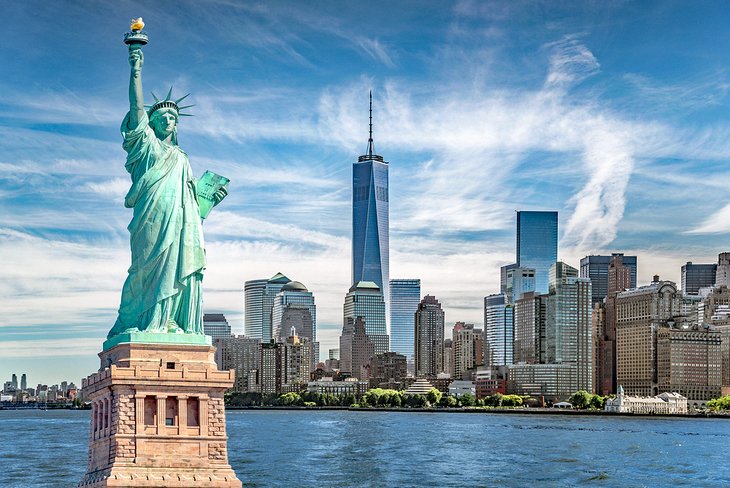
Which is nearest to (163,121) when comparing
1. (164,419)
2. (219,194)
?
(219,194)

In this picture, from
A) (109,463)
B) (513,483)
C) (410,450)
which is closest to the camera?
(109,463)

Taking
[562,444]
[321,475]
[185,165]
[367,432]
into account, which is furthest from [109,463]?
[367,432]

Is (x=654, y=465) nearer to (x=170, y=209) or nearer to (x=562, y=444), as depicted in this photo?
(x=562, y=444)

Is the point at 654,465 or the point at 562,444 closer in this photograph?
the point at 654,465

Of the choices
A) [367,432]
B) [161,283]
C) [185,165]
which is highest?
[185,165]

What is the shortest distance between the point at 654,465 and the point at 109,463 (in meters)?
66.9

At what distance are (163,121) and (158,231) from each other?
3.70 meters

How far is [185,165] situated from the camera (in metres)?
43.5

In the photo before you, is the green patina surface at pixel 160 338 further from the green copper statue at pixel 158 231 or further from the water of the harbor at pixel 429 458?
the water of the harbor at pixel 429 458

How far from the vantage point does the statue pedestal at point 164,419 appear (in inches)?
1569

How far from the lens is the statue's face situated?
43.2 metres

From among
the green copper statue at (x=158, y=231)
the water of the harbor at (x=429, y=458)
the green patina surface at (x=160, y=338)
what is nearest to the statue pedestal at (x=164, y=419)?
the green patina surface at (x=160, y=338)

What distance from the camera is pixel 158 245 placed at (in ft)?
140

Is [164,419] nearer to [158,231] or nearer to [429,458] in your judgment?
[158,231]
